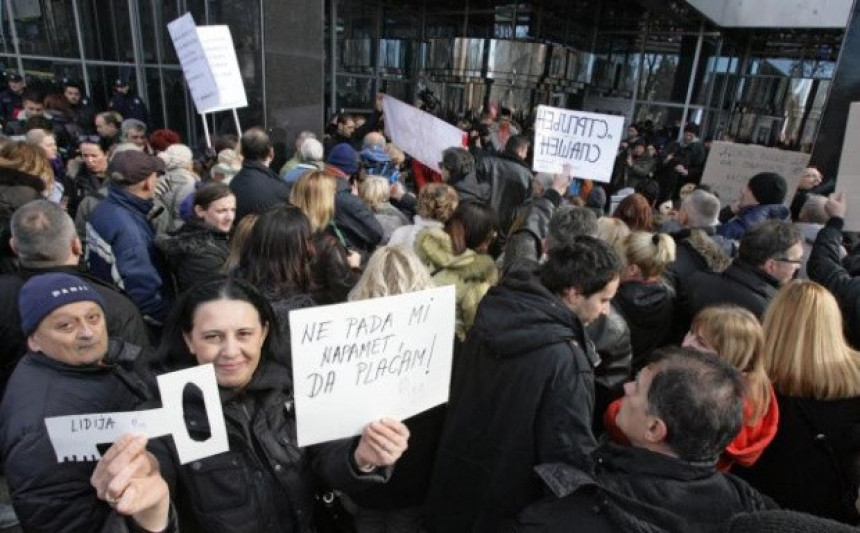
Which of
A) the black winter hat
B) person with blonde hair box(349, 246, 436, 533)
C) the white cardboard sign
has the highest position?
the white cardboard sign

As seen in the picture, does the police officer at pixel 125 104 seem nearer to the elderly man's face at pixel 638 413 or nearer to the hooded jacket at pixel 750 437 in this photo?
the hooded jacket at pixel 750 437

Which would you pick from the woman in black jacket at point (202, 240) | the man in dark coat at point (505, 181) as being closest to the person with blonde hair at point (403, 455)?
the woman in black jacket at point (202, 240)

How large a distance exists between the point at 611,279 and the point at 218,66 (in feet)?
16.7

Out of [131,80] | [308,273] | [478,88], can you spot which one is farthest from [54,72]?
[308,273]

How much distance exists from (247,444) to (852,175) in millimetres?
4687

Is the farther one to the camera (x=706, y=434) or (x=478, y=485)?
(x=478, y=485)

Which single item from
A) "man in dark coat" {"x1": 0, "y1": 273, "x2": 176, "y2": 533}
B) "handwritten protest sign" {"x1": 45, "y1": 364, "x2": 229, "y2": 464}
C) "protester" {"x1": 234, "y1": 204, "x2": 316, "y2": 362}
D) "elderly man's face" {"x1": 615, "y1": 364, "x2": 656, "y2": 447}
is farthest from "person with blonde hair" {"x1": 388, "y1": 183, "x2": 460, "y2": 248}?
"handwritten protest sign" {"x1": 45, "y1": 364, "x2": 229, "y2": 464}

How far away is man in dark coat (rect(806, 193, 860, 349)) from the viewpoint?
299cm

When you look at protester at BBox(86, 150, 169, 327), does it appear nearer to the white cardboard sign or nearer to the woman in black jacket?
the woman in black jacket

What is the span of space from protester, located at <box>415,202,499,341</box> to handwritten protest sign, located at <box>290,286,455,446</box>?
46.0 inches

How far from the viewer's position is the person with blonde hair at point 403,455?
2.38 m

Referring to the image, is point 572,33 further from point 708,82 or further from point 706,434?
point 706,434

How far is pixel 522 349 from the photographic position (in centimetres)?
206

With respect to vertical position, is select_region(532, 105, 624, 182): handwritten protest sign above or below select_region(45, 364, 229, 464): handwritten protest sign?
above
